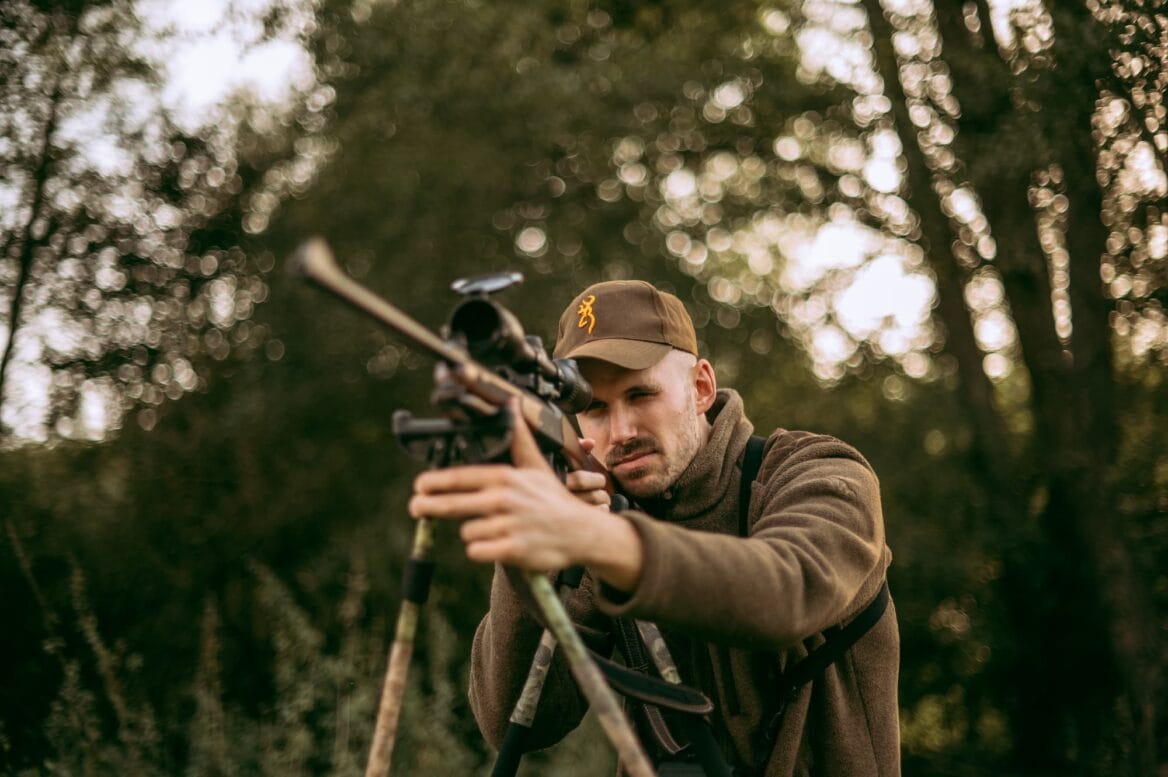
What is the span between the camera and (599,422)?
9.78ft

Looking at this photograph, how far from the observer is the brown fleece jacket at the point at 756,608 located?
6.21ft

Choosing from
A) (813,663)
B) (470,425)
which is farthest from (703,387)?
(470,425)

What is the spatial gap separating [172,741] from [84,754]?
94cm

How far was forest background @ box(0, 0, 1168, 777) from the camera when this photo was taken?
18.0 feet

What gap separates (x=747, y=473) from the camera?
2.88 meters

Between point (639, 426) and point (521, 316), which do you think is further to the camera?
point (521, 316)

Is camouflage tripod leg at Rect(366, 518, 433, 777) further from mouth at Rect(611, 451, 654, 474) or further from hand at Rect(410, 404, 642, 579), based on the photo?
mouth at Rect(611, 451, 654, 474)

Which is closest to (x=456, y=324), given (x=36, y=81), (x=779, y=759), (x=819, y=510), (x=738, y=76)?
(x=819, y=510)

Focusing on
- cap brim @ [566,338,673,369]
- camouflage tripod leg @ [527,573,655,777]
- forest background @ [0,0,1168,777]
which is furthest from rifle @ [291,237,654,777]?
forest background @ [0,0,1168,777]

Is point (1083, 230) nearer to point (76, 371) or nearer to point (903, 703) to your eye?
point (903, 703)

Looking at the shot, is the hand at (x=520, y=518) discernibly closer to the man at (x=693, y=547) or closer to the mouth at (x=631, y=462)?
the man at (x=693, y=547)

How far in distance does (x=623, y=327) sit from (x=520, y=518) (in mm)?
1371

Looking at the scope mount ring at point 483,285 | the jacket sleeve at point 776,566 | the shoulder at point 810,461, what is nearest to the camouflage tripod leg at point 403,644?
Result: the jacket sleeve at point 776,566

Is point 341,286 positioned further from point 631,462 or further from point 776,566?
point 631,462
